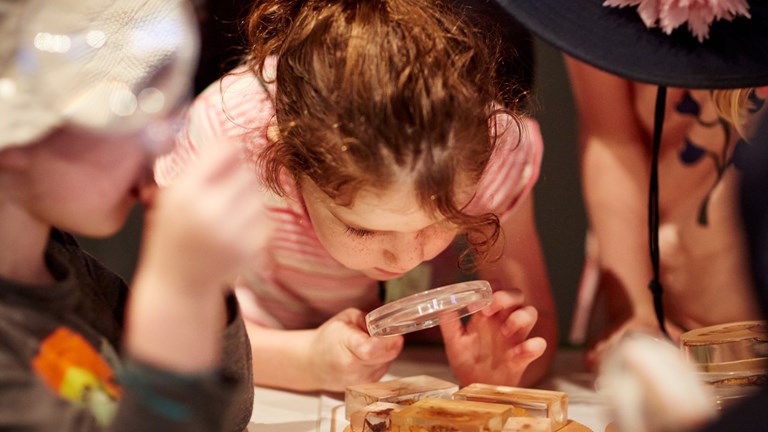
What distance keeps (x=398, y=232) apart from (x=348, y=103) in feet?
0.34

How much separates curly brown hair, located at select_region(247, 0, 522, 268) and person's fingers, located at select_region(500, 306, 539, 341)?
0.11 metres

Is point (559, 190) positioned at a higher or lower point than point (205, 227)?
higher

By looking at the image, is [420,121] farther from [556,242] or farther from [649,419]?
[556,242]

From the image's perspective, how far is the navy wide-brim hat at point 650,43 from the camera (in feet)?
2.29

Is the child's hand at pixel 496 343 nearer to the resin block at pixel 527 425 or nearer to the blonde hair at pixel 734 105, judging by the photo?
the resin block at pixel 527 425

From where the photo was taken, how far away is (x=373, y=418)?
2.20 feet

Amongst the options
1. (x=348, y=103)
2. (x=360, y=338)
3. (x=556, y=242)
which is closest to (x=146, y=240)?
A: (x=348, y=103)

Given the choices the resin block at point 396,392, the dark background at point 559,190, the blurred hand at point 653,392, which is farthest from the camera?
the dark background at point 559,190

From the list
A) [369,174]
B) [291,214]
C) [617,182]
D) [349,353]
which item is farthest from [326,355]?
[617,182]

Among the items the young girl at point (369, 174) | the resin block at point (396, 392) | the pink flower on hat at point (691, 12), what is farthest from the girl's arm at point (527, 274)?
the pink flower on hat at point (691, 12)

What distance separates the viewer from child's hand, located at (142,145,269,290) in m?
0.42

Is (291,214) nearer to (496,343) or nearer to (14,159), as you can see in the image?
(496,343)

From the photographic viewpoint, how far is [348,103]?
616mm

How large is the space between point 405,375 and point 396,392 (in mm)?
153
